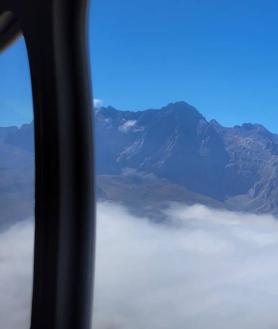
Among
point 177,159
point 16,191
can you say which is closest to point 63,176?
point 16,191

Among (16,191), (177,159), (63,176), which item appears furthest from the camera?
(177,159)

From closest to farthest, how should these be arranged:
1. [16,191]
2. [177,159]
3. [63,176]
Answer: [63,176], [16,191], [177,159]

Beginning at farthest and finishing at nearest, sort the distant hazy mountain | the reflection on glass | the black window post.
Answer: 1. the distant hazy mountain
2. the reflection on glass
3. the black window post

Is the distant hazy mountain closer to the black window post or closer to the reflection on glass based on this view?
the reflection on glass

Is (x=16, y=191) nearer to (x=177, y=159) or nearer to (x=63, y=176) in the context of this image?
(x=63, y=176)

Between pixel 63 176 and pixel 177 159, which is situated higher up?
pixel 177 159

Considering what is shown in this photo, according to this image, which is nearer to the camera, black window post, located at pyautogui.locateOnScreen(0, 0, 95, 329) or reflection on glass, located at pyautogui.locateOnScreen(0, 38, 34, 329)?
black window post, located at pyautogui.locateOnScreen(0, 0, 95, 329)

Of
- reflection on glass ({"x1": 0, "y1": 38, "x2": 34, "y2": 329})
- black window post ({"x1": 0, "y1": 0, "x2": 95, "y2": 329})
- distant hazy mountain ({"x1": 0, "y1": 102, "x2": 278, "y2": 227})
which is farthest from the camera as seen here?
distant hazy mountain ({"x1": 0, "y1": 102, "x2": 278, "y2": 227})
